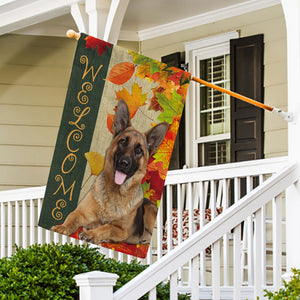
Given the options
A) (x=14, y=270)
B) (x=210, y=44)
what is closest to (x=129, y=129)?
(x=14, y=270)

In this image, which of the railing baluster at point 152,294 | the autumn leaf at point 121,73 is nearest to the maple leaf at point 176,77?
the autumn leaf at point 121,73

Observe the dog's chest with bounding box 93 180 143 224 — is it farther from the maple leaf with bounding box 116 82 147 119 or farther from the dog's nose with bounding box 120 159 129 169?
the maple leaf with bounding box 116 82 147 119

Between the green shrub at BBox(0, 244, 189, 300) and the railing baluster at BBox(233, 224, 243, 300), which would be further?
the green shrub at BBox(0, 244, 189, 300)

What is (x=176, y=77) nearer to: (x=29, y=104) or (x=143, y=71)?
(x=143, y=71)

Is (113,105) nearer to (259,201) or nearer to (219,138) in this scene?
(259,201)

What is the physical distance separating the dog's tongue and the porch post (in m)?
0.99

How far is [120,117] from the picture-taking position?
4.19 m

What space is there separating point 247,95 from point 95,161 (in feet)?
10.1

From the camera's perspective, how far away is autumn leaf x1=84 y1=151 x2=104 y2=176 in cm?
412

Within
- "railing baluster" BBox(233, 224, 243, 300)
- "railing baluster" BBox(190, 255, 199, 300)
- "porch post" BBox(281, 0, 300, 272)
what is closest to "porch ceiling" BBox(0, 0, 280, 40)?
"porch post" BBox(281, 0, 300, 272)

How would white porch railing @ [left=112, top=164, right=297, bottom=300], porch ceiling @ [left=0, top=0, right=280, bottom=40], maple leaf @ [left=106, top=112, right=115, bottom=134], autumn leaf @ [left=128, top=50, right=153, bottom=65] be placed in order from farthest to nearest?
porch ceiling @ [left=0, top=0, right=280, bottom=40], maple leaf @ [left=106, top=112, right=115, bottom=134], autumn leaf @ [left=128, top=50, right=153, bottom=65], white porch railing @ [left=112, top=164, right=297, bottom=300]

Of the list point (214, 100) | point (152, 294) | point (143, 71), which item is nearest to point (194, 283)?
point (152, 294)

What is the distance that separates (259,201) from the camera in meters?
3.61

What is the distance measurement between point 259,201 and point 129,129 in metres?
0.99
